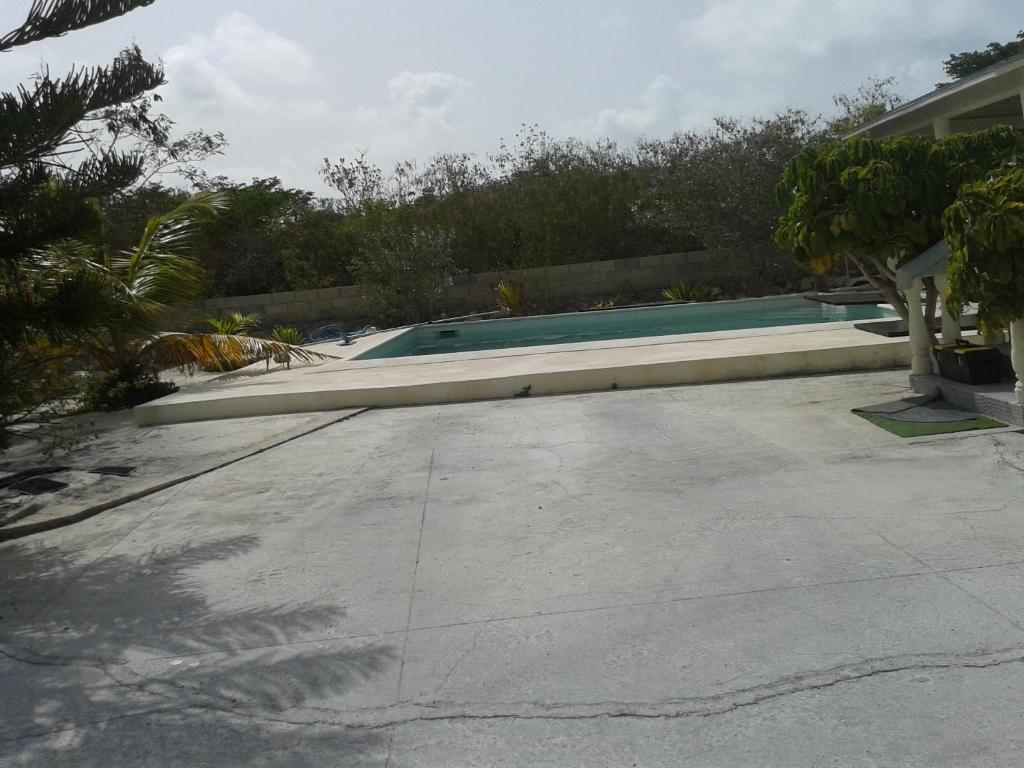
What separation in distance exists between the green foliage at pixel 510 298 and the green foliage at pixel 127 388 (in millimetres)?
11109

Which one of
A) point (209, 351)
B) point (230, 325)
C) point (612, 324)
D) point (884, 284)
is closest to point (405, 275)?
point (230, 325)

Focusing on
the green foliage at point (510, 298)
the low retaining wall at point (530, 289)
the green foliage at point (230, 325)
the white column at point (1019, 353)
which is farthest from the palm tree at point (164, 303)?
the low retaining wall at point (530, 289)

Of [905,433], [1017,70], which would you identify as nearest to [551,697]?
[905,433]

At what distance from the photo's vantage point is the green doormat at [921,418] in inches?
296

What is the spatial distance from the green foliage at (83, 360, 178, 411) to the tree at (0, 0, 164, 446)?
5831mm

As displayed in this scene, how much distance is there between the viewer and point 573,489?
671cm

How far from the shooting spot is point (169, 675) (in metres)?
4.21

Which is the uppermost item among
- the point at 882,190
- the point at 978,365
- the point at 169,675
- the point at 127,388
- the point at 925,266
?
the point at 882,190

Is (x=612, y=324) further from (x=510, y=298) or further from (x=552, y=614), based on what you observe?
(x=552, y=614)

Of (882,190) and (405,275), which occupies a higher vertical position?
(405,275)

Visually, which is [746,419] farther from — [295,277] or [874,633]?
[295,277]

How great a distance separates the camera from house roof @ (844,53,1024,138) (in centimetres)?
1072

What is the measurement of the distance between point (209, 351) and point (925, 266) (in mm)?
9497

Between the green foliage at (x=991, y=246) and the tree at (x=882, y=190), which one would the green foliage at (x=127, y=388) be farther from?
the green foliage at (x=991, y=246)
